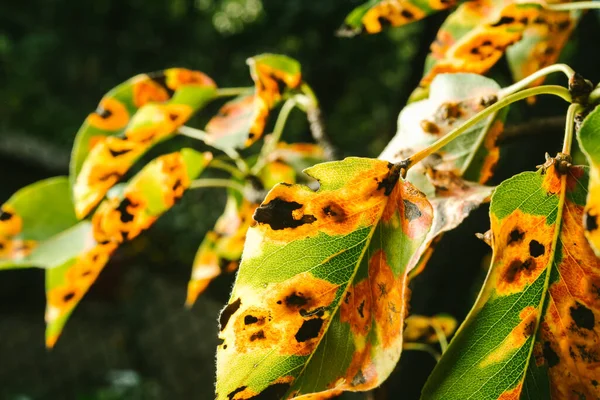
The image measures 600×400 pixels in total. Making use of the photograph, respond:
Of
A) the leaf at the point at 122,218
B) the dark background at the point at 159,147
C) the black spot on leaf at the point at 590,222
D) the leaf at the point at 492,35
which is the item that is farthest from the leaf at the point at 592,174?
the dark background at the point at 159,147

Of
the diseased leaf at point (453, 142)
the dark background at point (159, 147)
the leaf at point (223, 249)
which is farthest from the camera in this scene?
the dark background at point (159, 147)

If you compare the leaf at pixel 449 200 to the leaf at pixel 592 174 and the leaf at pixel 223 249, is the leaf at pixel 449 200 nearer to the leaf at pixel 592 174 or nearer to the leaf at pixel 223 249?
the leaf at pixel 592 174

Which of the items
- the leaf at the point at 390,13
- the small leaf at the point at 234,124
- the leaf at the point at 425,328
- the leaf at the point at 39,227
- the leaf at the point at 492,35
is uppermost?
the leaf at the point at 390,13

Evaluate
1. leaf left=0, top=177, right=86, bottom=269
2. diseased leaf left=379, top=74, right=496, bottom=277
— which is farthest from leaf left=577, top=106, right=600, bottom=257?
leaf left=0, top=177, right=86, bottom=269

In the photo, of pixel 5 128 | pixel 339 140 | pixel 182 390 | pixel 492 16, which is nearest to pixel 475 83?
pixel 492 16

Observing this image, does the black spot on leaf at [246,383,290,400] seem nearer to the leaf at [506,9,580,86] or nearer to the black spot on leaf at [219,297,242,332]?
the black spot on leaf at [219,297,242,332]

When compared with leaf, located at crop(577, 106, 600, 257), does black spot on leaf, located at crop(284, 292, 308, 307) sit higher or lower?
lower

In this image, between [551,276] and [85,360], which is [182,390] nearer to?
[85,360]
